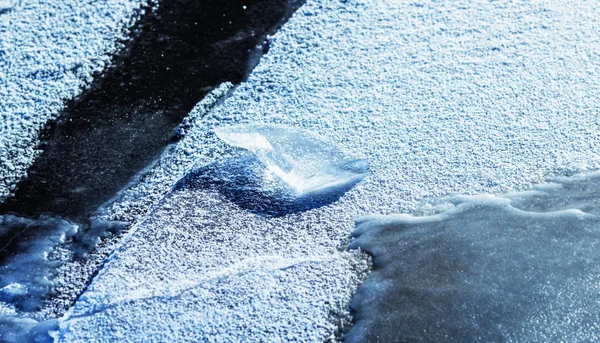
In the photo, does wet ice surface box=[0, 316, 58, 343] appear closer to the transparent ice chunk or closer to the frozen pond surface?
the frozen pond surface

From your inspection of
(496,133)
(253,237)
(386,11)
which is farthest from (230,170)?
(386,11)

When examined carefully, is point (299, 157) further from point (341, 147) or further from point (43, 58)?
point (43, 58)

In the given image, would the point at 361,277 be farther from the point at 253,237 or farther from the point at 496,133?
the point at 496,133

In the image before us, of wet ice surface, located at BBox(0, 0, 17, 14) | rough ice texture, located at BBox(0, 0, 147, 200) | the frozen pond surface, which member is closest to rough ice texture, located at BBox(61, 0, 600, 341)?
the frozen pond surface

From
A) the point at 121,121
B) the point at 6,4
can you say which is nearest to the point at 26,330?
the point at 121,121

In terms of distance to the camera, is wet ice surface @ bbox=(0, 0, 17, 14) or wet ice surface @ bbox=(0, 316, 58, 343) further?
wet ice surface @ bbox=(0, 0, 17, 14)

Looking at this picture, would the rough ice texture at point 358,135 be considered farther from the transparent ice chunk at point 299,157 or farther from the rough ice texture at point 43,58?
the rough ice texture at point 43,58
